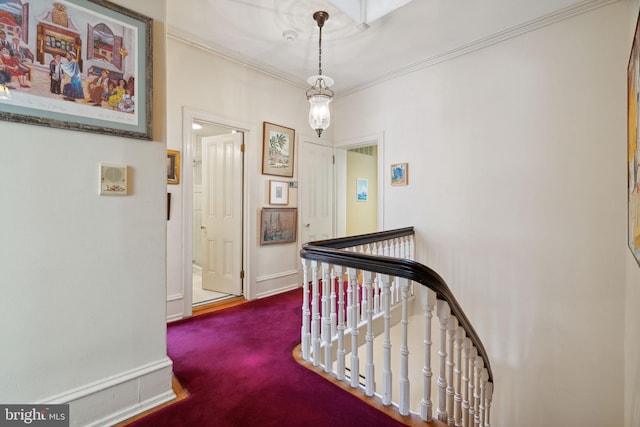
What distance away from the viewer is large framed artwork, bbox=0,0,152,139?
1.20m

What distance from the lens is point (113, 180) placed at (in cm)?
144

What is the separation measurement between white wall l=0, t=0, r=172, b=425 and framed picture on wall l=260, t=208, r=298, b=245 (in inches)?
76.2

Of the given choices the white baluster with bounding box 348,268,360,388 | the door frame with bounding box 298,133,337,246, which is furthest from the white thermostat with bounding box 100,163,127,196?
the door frame with bounding box 298,133,337,246

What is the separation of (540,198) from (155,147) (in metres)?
3.31

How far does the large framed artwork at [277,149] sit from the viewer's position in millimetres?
3552

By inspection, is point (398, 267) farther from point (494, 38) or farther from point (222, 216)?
point (494, 38)

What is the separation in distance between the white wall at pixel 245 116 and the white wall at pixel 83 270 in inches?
51.0

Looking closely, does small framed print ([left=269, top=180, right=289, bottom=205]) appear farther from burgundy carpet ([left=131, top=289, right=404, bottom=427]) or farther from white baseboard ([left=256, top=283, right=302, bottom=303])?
burgundy carpet ([left=131, top=289, right=404, bottom=427])

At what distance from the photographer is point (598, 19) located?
2.40 metres

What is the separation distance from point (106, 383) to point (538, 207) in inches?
143

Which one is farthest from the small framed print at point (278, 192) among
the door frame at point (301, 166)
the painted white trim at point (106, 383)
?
the painted white trim at point (106, 383)

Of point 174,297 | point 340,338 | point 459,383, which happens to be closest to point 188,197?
point 174,297

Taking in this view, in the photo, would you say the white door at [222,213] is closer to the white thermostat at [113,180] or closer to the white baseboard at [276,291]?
the white baseboard at [276,291]

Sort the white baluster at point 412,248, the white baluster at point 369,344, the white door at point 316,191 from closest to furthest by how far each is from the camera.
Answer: the white baluster at point 369,344, the white baluster at point 412,248, the white door at point 316,191
